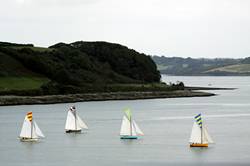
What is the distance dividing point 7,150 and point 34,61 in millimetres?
114762

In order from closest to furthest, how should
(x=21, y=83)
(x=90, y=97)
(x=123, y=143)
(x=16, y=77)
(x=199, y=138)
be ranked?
(x=199, y=138) < (x=123, y=143) < (x=21, y=83) < (x=90, y=97) < (x=16, y=77)

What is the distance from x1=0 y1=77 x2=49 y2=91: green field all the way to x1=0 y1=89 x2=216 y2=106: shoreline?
6604 mm

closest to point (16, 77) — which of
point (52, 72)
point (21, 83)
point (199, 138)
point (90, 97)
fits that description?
point (21, 83)

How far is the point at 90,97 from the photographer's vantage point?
159375 mm

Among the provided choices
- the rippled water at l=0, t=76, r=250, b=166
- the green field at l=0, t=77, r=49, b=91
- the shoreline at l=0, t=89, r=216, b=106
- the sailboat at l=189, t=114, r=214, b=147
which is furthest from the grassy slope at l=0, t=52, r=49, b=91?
the sailboat at l=189, t=114, r=214, b=147

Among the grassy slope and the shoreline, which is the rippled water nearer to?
the shoreline

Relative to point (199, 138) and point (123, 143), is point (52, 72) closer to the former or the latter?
point (123, 143)

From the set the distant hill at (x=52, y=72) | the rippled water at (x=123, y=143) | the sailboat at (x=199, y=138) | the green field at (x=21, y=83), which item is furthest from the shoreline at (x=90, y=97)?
the sailboat at (x=199, y=138)

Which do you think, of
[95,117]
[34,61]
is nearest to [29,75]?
[34,61]

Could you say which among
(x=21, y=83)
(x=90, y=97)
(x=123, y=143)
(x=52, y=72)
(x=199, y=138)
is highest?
(x=52, y=72)

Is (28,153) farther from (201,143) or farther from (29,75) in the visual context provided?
(29,75)

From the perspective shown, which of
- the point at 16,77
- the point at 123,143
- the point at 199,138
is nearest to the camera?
the point at 199,138

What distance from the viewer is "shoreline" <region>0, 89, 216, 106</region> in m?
141

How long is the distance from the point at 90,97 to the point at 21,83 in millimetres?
15394
